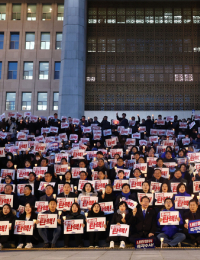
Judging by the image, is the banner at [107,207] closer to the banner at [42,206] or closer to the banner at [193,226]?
the banner at [42,206]

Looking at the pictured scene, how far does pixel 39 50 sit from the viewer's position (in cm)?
2616

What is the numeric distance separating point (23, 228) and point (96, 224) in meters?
1.58

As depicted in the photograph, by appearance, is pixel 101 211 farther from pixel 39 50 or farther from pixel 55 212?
pixel 39 50

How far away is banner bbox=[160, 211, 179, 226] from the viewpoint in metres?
6.83

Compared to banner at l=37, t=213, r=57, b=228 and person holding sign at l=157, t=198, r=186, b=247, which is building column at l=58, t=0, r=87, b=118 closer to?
banner at l=37, t=213, r=57, b=228

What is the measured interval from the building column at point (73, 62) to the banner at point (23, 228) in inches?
560

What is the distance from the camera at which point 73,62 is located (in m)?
21.5

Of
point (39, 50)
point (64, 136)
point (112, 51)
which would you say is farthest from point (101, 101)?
point (64, 136)

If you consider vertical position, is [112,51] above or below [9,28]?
below

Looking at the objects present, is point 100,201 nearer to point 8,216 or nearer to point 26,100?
point 8,216

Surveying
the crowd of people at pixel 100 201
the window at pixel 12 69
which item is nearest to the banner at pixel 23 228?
the crowd of people at pixel 100 201

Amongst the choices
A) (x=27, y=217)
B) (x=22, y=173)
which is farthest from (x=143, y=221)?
(x=22, y=173)

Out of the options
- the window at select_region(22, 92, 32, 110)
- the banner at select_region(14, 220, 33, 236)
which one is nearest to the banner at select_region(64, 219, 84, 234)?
the banner at select_region(14, 220, 33, 236)

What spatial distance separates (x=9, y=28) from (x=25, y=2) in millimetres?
2561
